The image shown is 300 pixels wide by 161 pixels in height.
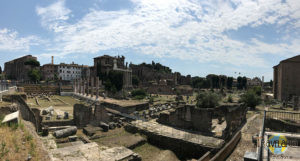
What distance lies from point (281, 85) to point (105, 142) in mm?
40820

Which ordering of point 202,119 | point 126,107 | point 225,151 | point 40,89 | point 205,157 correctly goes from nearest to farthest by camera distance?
point 205,157, point 225,151, point 202,119, point 126,107, point 40,89

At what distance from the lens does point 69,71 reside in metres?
80.2

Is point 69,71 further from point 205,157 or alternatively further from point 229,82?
point 205,157

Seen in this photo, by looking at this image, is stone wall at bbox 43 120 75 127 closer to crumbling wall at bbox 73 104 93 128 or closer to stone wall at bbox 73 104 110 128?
crumbling wall at bbox 73 104 93 128

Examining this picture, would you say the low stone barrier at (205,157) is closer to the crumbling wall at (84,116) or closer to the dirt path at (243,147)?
the dirt path at (243,147)

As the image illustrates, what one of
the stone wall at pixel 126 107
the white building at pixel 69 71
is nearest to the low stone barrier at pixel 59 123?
the stone wall at pixel 126 107

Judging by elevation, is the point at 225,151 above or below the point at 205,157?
above

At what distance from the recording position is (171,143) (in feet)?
36.4

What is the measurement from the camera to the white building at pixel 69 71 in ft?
254

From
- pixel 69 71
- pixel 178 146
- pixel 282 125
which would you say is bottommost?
pixel 178 146

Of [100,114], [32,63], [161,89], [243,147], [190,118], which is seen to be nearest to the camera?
[243,147]

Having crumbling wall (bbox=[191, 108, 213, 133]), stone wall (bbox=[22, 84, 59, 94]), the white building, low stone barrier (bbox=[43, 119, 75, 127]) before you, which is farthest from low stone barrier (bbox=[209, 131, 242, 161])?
the white building

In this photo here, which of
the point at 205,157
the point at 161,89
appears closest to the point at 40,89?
the point at 161,89

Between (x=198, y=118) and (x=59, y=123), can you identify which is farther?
(x=59, y=123)
